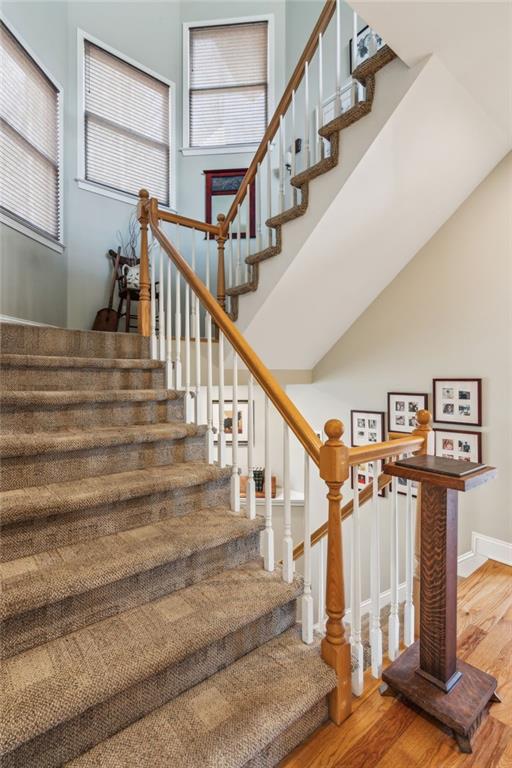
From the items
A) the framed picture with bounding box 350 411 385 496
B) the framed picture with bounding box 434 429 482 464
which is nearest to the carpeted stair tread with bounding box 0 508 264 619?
the framed picture with bounding box 434 429 482 464

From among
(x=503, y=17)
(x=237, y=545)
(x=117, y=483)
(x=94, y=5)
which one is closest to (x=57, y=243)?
(x=94, y=5)

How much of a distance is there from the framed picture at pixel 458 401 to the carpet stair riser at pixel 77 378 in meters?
2.04

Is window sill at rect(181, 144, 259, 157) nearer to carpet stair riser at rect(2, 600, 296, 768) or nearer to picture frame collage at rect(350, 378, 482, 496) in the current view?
picture frame collage at rect(350, 378, 482, 496)

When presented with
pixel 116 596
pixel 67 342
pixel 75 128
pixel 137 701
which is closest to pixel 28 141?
pixel 75 128

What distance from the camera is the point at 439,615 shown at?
1.34 m

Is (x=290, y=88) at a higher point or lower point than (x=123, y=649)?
higher

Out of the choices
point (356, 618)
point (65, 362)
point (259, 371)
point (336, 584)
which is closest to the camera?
point (336, 584)

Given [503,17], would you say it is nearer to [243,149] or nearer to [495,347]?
[495,347]

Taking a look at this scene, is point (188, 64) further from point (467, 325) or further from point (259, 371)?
point (259, 371)

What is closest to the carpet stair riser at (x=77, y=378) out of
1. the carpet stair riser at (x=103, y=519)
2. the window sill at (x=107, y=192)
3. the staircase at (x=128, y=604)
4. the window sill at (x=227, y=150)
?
the staircase at (x=128, y=604)

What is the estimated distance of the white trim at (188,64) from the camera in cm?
430

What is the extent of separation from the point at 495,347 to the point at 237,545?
84.6 inches

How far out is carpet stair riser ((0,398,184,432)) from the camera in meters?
1.77

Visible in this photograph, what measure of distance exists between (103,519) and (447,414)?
2423mm
